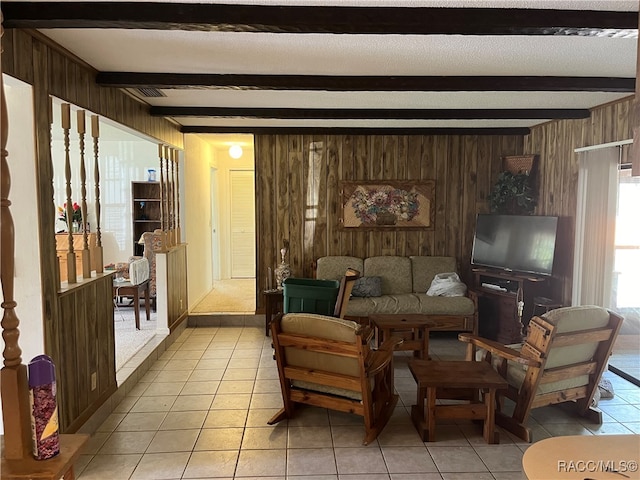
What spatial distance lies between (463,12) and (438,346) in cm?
396

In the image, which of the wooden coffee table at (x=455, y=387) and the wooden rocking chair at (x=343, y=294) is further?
the wooden rocking chair at (x=343, y=294)

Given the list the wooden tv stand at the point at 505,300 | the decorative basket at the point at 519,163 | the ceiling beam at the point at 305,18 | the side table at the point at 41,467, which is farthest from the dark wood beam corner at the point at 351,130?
the side table at the point at 41,467

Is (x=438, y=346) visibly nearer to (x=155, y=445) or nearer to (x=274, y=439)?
(x=274, y=439)

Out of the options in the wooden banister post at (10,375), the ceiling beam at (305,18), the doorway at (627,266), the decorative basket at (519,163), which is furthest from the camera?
the decorative basket at (519,163)

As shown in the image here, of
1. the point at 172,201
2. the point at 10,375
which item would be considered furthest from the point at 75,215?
the point at 10,375

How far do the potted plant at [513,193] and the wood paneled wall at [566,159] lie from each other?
0.44ft

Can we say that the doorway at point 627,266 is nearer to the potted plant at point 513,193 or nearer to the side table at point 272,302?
the potted plant at point 513,193

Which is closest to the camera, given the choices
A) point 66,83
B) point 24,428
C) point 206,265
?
point 24,428

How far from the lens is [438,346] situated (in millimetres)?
5324

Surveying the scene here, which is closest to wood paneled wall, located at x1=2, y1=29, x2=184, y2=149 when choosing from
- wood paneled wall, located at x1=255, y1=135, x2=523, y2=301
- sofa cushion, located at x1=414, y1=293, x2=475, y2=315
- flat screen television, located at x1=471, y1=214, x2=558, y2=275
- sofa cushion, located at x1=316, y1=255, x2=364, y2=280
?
wood paneled wall, located at x1=255, y1=135, x2=523, y2=301

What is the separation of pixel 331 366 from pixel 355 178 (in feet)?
11.4

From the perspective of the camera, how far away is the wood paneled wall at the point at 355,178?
6.07 m

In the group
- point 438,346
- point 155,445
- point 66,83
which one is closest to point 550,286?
point 438,346

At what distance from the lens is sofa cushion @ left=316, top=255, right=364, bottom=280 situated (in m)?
5.86
